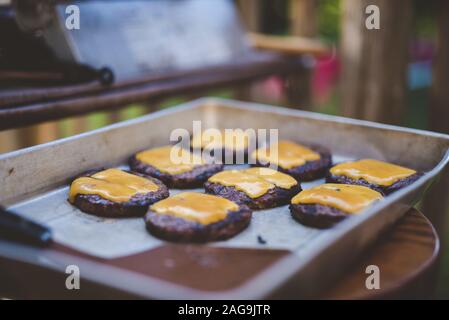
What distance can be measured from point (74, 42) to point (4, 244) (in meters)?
1.69

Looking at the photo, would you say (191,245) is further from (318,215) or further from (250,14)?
(250,14)

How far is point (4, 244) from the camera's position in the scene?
1.43 meters

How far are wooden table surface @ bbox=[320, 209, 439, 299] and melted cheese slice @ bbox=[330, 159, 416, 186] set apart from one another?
31 cm

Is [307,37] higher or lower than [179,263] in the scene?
higher

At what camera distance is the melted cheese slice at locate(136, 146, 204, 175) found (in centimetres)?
225

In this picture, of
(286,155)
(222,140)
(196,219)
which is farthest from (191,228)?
(222,140)

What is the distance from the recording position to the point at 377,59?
318 centimetres

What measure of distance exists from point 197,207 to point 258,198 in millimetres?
313

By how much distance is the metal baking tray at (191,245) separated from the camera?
1.23 meters

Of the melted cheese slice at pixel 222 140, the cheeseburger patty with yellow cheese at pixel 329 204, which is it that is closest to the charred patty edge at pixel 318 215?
the cheeseburger patty with yellow cheese at pixel 329 204

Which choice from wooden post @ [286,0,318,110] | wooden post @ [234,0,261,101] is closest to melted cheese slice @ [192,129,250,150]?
wooden post @ [286,0,318,110]

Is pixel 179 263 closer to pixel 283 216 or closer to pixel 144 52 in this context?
pixel 283 216

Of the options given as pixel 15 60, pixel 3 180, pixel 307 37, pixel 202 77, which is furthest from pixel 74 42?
pixel 307 37

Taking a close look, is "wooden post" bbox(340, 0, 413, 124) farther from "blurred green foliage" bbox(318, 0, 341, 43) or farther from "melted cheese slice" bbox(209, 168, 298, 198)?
"blurred green foliage" bbox(318, 0, 341, 43)
